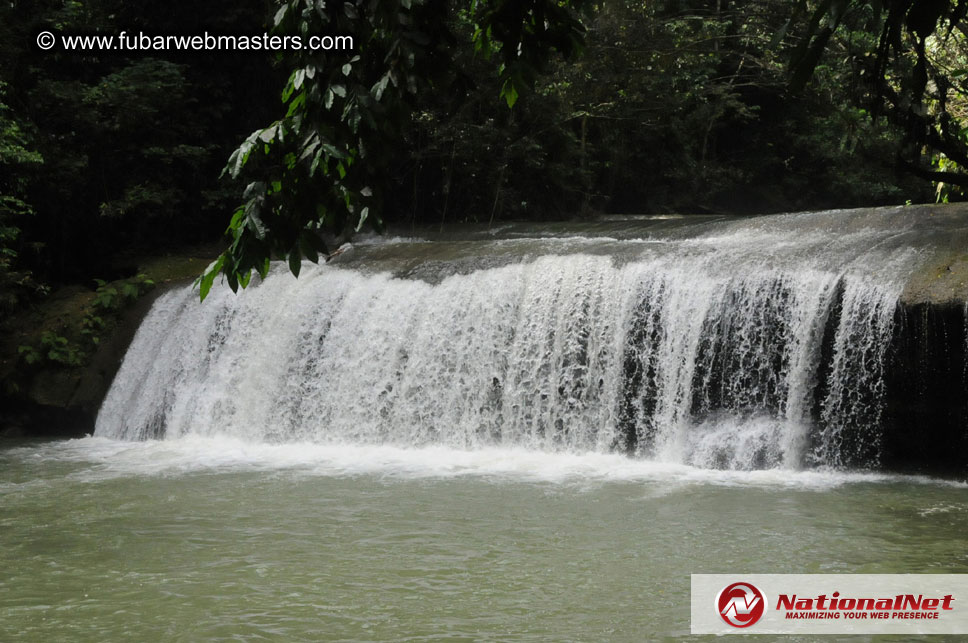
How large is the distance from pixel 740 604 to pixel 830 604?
43 centimetres

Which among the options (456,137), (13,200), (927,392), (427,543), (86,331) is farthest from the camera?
(456,137)

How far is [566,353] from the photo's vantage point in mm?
9898

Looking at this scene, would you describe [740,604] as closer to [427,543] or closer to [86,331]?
[427,543]

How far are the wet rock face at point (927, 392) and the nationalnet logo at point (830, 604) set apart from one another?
323 centimetres

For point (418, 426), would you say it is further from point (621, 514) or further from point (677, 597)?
point (677, 597)

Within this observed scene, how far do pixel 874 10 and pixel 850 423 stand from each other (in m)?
6.80

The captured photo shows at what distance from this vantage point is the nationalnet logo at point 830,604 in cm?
454

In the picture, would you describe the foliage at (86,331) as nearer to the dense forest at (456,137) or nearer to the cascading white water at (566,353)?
the dense forest at (456,137)

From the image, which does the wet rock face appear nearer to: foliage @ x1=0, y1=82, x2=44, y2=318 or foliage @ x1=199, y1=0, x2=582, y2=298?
foliage @ x1=199, y1=0, x2=582, y2=298

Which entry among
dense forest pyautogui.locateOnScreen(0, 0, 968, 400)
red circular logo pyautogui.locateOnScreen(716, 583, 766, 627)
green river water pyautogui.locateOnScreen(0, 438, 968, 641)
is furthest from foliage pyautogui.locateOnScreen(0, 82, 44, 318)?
red circular logo pyautogui.locateOnScreen(716, 583, 766, 627)

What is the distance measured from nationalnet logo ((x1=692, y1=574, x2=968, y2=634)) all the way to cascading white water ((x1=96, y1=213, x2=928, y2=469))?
11.2 feet

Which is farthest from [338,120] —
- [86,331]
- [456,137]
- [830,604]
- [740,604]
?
[456,137]

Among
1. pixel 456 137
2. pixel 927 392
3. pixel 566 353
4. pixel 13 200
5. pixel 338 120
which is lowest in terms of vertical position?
pixel 927 392

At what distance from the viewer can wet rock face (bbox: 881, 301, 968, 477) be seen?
809 cm
